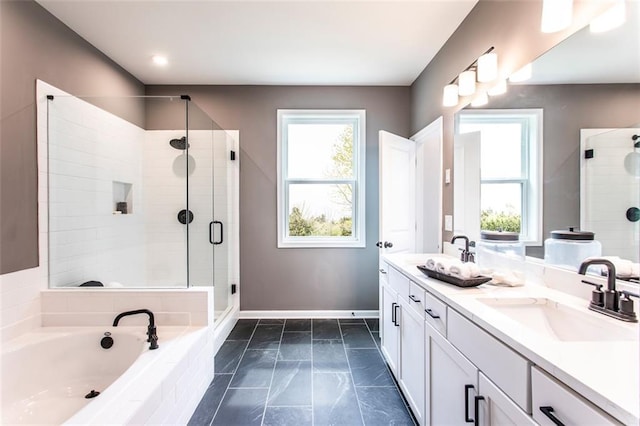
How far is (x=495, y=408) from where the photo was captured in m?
0.92

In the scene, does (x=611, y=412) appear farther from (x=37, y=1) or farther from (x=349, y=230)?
(x=37, y=1)

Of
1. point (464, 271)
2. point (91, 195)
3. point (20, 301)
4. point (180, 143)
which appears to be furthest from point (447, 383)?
point (180, 143)

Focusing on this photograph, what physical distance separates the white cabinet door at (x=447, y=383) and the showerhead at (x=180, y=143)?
2684mm

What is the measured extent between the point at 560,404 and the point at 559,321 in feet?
1.77

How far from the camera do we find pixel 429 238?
Result: 8.44 feet

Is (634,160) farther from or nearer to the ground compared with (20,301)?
farther from the ground

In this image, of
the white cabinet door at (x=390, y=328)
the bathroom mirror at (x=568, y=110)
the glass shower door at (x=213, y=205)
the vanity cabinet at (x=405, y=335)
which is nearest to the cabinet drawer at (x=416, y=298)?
the vanity cabinet at (x=405, y=335)

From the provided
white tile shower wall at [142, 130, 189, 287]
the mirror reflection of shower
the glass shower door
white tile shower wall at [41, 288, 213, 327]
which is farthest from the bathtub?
the mirror reflection of shower

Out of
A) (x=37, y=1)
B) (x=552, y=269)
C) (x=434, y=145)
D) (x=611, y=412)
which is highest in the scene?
(x=37, y=1)

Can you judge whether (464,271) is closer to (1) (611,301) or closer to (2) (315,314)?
(1) (611,301)

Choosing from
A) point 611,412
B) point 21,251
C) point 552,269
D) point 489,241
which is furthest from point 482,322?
point 21,251

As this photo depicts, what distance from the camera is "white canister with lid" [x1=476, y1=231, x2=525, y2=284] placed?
1402 mm

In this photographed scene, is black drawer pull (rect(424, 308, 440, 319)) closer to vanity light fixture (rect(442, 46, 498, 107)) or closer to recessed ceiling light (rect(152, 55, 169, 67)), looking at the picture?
vanity light fixture (rect(442, 46, 498, 107))

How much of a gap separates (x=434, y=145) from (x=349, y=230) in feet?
4.29
